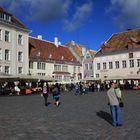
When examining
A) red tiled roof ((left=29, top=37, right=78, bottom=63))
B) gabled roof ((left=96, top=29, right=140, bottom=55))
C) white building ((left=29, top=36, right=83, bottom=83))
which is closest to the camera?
white building ((left=29, top=36, right=83, bottom=83))

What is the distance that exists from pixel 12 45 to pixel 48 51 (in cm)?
1435

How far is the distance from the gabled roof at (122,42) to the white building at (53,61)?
323 inches

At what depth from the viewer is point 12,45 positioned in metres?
52.9

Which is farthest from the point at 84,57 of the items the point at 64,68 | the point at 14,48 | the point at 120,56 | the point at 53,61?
the point at 14,48

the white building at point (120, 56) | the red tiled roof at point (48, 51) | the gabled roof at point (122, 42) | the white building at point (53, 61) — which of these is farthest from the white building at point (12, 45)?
the gabled roof at point (122, 42)

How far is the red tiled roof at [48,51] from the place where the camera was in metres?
62.0

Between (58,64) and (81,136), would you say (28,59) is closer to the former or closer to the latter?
(58,64)

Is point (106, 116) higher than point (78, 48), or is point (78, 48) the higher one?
point (78, 48)

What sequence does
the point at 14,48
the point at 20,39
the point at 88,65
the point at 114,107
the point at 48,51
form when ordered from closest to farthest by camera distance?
the point at 114,107
the point at 14,48
the point at 20,39
the point at 48,51
the point at 88,65

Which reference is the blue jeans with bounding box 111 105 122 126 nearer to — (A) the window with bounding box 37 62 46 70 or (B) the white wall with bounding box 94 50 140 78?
(B) the white wall with bounding box 94 50 140 78

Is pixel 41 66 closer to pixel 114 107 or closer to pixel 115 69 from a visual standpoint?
pixel 115 69

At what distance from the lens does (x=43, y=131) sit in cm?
1062

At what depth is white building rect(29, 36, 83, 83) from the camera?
60688 mm

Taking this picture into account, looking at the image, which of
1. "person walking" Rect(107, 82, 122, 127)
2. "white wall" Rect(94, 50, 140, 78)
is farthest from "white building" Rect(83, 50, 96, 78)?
"person walking" Rect(107, 82, 122, 127)
